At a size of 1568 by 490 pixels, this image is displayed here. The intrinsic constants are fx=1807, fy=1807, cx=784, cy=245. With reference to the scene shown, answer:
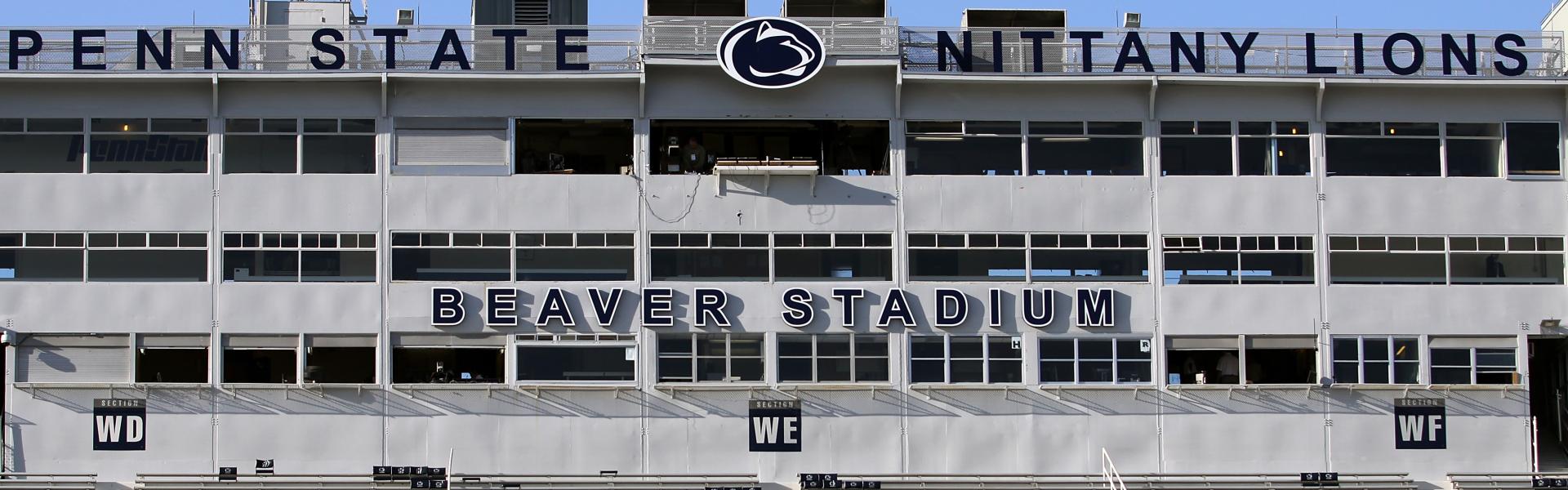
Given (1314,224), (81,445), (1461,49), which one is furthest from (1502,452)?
(81,445)

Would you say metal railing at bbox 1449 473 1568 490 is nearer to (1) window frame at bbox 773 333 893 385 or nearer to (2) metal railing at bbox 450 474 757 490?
(1) window frame at bbox 773 333 893 385

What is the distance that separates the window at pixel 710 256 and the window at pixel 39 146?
13.7m

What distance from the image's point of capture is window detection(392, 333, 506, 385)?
137ft

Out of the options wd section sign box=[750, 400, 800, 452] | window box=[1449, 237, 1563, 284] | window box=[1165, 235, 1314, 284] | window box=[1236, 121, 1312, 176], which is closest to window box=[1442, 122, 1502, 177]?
window box=[1449, 237, 1563, 284]

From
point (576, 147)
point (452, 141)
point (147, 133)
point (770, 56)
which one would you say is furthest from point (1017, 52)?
point (147, 133)

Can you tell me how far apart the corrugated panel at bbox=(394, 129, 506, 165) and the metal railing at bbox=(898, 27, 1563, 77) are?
9797 mm

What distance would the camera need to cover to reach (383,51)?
137ft

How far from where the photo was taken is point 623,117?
42.3m

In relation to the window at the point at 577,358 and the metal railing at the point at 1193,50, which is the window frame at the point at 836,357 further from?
the metal railing at the point at 1193,50

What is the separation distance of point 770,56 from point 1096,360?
34.1ft

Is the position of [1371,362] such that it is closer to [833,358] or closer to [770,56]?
[833,358]

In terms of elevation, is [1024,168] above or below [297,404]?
above

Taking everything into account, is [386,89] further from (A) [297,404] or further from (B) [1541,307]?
(B) [1541,307]

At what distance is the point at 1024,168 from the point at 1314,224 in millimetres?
7008
